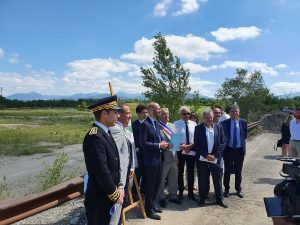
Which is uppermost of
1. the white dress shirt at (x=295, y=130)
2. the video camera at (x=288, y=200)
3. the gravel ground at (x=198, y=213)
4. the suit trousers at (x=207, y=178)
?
the white dress shirt at (x=295, y=130)

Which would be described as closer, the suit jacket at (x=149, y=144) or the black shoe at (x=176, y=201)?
the suit jacket at (x=149, y=144)

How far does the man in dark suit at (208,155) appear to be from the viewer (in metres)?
7.17

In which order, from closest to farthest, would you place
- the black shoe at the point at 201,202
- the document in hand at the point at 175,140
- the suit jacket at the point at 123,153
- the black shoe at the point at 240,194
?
the suit jacket at the point at 123,153
the document in hand at the point at 175,140
the black shoe at the point at 201,202
the black shoe at the point at 240,194

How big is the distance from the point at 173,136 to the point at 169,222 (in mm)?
1587

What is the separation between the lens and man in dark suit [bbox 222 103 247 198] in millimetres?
7871

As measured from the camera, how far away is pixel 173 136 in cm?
685

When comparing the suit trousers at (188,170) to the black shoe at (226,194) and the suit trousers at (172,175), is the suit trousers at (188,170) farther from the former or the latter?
the black shoe at (226,194)

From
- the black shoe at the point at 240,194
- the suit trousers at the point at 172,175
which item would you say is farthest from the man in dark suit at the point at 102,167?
the black shoe at the point at 240,194

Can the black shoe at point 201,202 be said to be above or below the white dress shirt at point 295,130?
below

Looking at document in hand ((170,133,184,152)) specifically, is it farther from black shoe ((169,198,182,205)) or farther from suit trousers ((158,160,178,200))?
black shoe ((169,198,182,205))

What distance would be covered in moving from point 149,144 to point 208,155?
1.42 meters

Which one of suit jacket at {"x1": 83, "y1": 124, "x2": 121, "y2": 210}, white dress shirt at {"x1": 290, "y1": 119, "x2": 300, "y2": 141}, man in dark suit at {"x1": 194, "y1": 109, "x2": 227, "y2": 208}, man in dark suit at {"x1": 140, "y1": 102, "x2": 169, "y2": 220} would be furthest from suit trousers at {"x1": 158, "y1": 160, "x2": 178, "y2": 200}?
white dress shirt at {"x1": 290, "y1": 119, "x2": 300, "y2": 141}

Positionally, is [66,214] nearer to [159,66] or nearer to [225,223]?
[225,223]

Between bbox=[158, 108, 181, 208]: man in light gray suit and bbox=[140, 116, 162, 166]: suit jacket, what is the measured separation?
58cm
